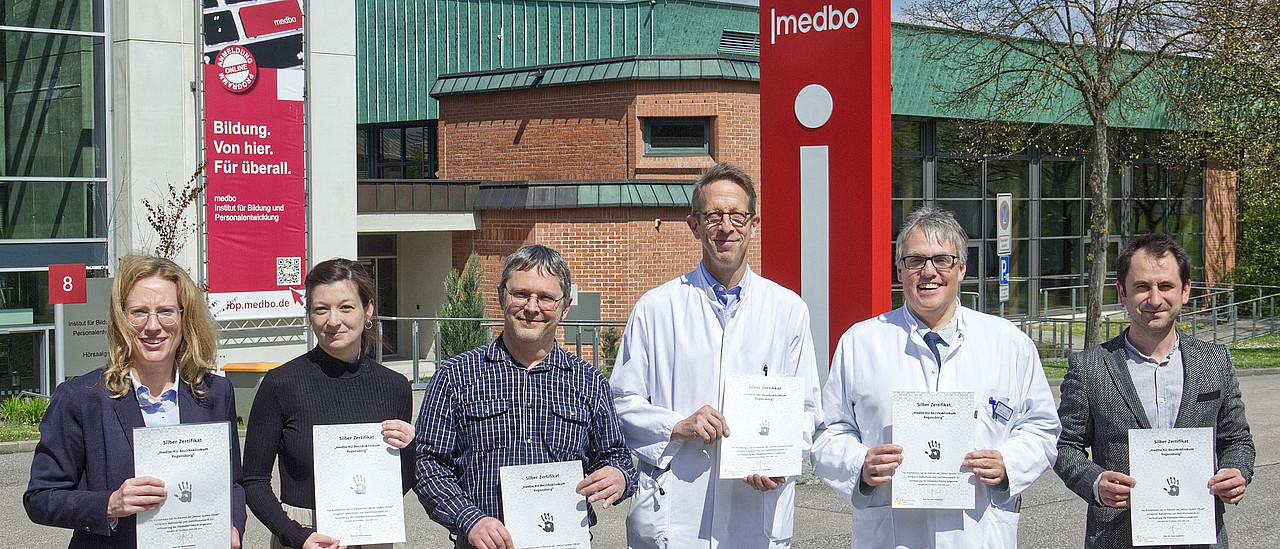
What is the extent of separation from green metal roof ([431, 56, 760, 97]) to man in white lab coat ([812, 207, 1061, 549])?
22.1m

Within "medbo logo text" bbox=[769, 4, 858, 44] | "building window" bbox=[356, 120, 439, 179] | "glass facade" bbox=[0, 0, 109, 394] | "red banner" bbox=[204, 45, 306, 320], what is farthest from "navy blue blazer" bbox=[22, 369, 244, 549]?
"building window" bbox=[356, 120, 439, 179]

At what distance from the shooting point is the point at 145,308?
12.4 ft

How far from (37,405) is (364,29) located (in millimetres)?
19396

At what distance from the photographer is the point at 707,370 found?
4.45 metres

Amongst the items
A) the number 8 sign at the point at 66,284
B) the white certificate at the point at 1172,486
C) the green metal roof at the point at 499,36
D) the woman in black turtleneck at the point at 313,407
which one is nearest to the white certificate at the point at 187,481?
the woman in black turtleneck at the point at 313,407

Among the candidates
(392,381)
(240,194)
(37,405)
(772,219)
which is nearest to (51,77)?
A: (240,194)

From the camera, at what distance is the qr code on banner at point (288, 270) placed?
17.3 meters

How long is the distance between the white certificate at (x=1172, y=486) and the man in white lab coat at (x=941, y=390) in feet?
0.98

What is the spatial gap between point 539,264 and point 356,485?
993 millimetres

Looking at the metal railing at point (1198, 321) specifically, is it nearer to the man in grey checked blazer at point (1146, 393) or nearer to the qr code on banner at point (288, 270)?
the qr code on banner at point (288, 270)

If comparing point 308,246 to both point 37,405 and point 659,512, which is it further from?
point 659,512

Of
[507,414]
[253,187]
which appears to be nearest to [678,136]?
[253,187]

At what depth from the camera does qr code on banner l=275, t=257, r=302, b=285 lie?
56.8ft

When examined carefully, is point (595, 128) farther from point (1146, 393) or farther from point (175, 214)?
point (1146, 393)
